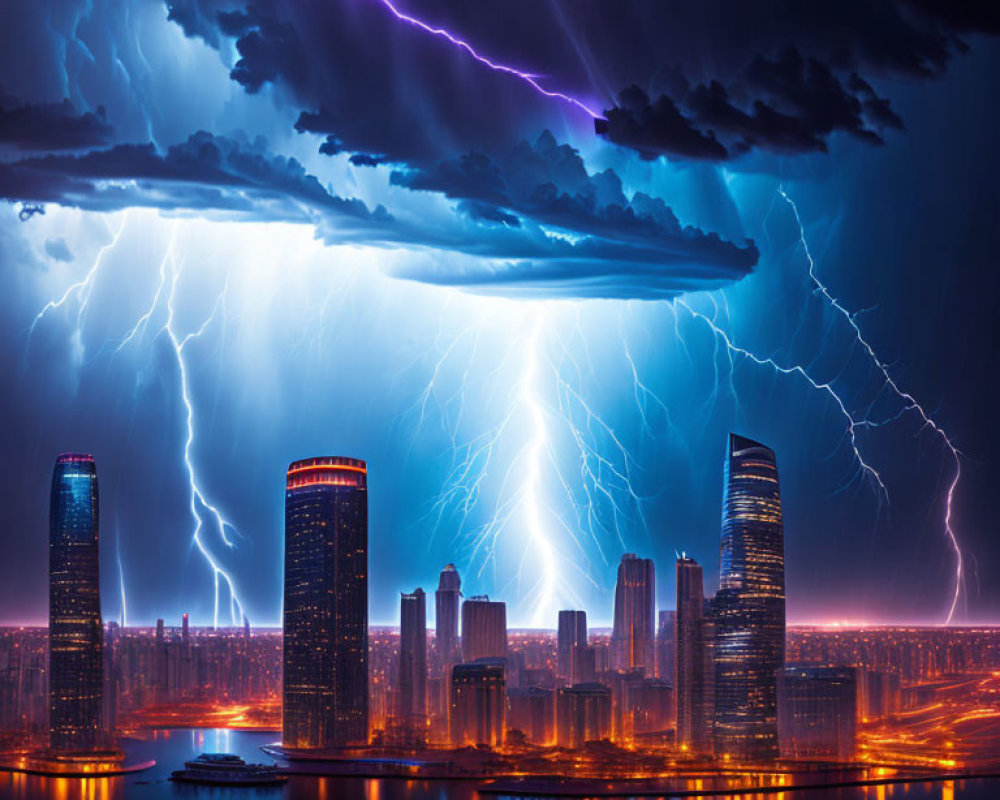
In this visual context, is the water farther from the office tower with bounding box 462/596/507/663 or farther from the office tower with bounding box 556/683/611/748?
the office tower with bounding box 462/596/507/663

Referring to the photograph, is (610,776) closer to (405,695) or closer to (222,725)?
(405,695)

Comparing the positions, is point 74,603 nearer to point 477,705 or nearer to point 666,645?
point 477,705

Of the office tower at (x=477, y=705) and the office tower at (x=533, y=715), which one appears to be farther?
the office tower at (x=533, y=715)

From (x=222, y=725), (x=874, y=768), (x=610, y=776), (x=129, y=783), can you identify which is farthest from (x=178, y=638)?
(x=874, y=768)

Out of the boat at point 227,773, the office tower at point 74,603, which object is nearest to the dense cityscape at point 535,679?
the office tower at point 74,603

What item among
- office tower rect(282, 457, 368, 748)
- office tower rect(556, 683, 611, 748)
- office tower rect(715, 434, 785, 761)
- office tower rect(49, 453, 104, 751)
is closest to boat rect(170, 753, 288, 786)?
office tower rect(49, 453, 104, 751)

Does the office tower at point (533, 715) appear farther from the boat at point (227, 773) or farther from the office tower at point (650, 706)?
the boat at point (227, 773)

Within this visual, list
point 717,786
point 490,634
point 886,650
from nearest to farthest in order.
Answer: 1. point 717,786
2. point 886,650
3. point 490,634
